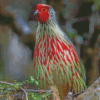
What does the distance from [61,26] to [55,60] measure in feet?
1.06

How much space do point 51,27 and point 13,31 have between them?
1.57ft

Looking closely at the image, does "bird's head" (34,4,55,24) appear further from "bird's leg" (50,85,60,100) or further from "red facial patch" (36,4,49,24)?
"bird's leg" (50,85,60,100)

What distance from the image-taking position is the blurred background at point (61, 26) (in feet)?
4.18

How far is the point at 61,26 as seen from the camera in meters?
1.23

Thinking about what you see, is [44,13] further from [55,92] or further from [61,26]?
[55,92]

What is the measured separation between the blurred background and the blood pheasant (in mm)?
220

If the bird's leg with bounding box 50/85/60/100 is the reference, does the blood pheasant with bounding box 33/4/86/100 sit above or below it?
above

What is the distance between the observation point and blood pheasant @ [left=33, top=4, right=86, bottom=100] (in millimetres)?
979

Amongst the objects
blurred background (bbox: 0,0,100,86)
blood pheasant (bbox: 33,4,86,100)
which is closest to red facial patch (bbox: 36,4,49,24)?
blood pheasant (bbox: 33,4,86,100)

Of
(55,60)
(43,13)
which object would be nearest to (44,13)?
(43,13)

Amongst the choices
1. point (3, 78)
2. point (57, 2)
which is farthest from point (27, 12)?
point (3, 78)

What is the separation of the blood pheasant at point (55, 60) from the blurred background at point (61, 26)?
8.7 inches

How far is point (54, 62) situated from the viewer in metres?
0.98

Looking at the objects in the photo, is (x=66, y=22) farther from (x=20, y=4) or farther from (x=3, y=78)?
(x=3, y=78)
